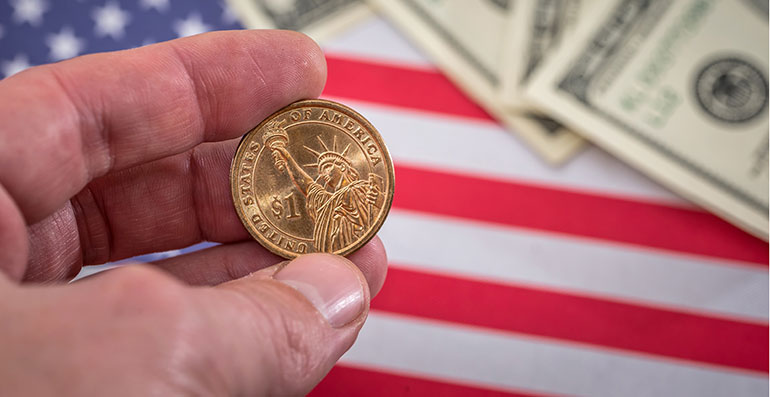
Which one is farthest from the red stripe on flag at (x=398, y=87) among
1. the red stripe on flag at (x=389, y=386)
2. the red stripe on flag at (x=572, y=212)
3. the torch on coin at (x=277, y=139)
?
the red stripe on flag at (x=389, y=386)

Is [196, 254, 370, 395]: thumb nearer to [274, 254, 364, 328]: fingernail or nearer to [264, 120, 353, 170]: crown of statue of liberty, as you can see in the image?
[274, 254, 364, 328]: fingernail

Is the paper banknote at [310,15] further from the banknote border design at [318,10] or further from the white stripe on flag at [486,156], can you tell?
the white stripe on flag at [486,156]

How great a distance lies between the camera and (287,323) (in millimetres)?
800

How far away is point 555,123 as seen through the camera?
178cm

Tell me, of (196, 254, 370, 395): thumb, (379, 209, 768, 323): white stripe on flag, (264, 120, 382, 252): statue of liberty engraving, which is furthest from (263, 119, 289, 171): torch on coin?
(379, 209, 768, 323): white stripe on flag

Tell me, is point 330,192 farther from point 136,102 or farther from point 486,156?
point 486,156

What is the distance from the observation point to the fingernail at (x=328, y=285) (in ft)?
2.86

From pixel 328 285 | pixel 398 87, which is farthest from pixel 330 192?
pixel 398 87

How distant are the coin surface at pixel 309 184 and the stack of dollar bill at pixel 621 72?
2.68 feet

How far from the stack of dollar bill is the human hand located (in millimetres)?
814

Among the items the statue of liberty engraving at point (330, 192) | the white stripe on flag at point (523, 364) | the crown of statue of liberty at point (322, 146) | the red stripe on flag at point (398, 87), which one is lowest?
the white stripe on flag at point (523, 364)

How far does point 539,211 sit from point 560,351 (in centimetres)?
47

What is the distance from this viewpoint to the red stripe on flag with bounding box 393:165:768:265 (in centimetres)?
172

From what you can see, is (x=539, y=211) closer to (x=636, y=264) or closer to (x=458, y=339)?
(x=636, y=264)
